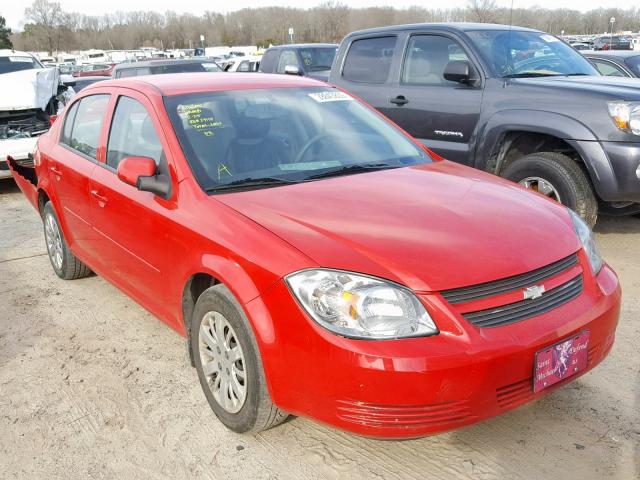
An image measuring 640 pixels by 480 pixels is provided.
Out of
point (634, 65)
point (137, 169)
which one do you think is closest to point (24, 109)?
point (137, 169)

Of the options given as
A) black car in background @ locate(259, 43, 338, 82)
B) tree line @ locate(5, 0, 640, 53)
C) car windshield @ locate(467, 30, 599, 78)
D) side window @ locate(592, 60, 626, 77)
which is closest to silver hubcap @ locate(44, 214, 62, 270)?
car windshield @ locate(467, 30, 599, 78)

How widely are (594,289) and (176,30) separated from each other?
422ft

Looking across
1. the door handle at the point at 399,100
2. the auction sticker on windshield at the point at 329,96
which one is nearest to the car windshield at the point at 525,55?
the door handle at the point at 399,100

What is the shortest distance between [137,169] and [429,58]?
3.95 meters

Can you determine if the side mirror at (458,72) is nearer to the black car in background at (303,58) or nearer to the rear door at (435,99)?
the rear door at (435,99)

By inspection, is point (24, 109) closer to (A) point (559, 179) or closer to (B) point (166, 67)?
(B) point (166, 67)

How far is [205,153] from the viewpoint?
3.25m

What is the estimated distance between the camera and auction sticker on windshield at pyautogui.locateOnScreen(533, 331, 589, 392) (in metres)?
2.42

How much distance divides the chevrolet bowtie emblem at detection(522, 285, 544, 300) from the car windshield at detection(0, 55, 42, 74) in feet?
37.6

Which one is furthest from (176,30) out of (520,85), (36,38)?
(520,85)

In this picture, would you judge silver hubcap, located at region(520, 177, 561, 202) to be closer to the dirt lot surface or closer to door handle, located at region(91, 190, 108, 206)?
the dirt lot surface

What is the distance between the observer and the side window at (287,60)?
12320 mm

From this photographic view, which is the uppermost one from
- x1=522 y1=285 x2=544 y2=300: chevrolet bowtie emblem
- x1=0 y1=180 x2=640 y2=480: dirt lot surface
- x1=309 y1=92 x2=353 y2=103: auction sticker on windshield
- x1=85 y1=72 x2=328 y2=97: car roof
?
x1=85 y1=72 x2=328 y2=97: car roof

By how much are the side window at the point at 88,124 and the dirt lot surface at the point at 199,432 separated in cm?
123
